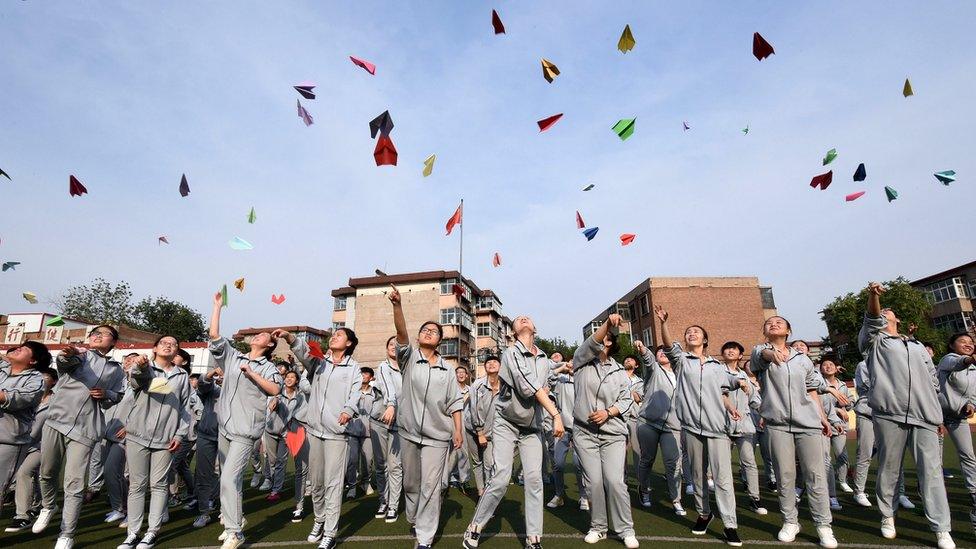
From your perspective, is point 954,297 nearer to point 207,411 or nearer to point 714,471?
point 714,471

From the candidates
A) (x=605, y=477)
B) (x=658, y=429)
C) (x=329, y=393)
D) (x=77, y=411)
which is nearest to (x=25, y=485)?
(x=77, y=411)

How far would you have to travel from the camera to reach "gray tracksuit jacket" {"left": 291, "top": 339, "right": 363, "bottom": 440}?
5.38 metres

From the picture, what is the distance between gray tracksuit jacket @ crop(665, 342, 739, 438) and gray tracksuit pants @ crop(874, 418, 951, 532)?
1.48 metres

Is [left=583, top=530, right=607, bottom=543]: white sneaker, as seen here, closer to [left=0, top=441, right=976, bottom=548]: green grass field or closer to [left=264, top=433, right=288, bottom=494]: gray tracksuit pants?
[left=0, top=441, right=976, bottom=548]: green grass field

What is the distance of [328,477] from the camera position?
5.22 meters

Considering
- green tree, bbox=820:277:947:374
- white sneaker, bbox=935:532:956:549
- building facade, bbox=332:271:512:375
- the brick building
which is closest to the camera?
white sneaker, bbox=935:532:956:549

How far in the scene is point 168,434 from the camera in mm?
5352

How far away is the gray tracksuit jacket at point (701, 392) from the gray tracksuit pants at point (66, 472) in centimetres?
635

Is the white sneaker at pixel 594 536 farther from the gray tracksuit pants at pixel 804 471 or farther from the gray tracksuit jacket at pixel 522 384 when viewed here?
the gray tracksuit pants at pixel 804 471

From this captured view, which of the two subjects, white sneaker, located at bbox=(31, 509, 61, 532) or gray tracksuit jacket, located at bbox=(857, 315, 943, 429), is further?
white sneaker, located at bbox=(31, 509, 61, 532)

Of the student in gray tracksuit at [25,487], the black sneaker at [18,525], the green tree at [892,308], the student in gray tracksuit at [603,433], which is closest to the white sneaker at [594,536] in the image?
the student in gray tracksuit at [603,433]

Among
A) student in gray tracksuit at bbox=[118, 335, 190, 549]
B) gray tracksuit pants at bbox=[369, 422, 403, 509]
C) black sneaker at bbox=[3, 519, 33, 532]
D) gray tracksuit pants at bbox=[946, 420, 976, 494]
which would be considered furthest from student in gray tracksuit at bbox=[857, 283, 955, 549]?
black sneaker at bbox=[3, 519, 33, 532]

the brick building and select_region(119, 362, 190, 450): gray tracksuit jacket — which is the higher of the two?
the brick building

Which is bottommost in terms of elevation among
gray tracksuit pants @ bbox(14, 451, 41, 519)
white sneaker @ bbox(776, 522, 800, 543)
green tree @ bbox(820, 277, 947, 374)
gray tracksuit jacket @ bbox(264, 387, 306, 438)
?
white sneaker @ bbox(776, 522, 800, 543)
